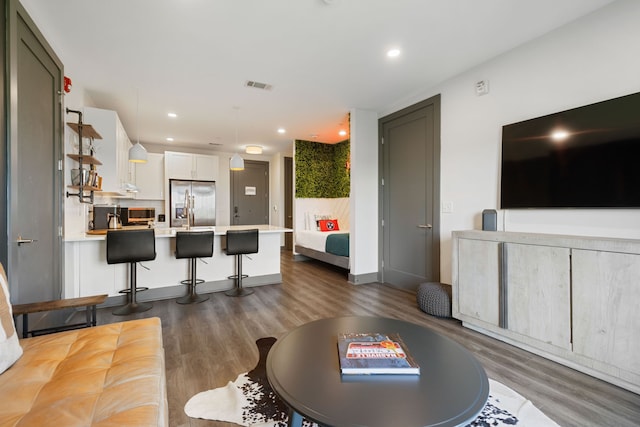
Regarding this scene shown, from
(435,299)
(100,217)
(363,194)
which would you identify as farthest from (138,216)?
(435,299)

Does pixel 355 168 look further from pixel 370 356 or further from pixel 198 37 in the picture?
pixel 370 356

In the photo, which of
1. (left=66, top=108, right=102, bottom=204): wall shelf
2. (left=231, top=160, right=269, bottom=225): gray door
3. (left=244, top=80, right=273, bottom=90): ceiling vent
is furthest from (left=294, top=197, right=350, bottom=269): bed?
(left=66, top=108, right=102, bottom=204): wall shelf

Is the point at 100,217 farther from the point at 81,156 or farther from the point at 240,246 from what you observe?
the point at 240,246

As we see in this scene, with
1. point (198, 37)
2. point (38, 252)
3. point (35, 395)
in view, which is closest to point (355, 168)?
point (198, 37)

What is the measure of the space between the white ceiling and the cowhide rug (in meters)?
2.85

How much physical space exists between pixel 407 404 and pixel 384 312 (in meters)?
2.43

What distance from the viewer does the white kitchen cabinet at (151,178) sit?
22.0 ft

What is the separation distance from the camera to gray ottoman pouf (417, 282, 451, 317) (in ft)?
10.2

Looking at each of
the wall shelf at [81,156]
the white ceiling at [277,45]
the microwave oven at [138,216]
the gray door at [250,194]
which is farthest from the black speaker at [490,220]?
the gray door at [250,194]

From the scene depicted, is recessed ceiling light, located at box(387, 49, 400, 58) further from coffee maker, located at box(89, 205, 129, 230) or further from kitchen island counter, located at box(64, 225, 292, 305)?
coffee maker, located at box(89, 205, 129, 230)

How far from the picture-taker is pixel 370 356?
128 cm

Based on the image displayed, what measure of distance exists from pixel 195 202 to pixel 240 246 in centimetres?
377

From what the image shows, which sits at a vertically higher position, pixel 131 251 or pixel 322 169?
pixel 322 169

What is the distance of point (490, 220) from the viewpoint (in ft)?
9.65
